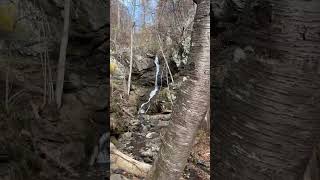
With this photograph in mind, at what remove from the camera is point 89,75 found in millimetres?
1033

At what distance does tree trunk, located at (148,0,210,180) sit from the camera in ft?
4.80

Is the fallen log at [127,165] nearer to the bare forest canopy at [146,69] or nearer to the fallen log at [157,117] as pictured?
the bare forest canopy at [146,69]

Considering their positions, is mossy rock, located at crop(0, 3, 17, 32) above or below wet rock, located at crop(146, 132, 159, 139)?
above

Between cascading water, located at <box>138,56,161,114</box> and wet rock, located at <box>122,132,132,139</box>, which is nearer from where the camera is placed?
wet rock, located at <box>122,132,132,139</box>

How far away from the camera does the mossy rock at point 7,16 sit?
948 millimetres

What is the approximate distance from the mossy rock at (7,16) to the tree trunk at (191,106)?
0.75m

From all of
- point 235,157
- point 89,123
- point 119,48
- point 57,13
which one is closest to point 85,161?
point 89,123

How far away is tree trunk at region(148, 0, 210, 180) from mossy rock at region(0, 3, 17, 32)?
0.75 meters

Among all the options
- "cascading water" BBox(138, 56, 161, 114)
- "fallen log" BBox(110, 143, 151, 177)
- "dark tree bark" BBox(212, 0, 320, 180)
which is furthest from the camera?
"cascading water" BBox(138, 56, 161, 114)

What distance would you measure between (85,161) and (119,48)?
9.14m

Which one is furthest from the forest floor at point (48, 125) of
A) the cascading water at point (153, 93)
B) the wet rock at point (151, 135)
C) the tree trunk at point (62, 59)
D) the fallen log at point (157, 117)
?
the cascading water at point (153, 93)

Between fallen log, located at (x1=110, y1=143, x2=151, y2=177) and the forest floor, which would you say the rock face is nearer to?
the forest floor

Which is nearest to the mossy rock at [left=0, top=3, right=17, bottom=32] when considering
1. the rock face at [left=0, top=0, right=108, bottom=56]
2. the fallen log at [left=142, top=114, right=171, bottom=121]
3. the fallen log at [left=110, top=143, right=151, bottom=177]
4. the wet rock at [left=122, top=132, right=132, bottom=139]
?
the rock face at [left=0, top=0, right=108, bottom=56]

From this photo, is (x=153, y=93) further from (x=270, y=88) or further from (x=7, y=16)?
(x=270, y=88)
